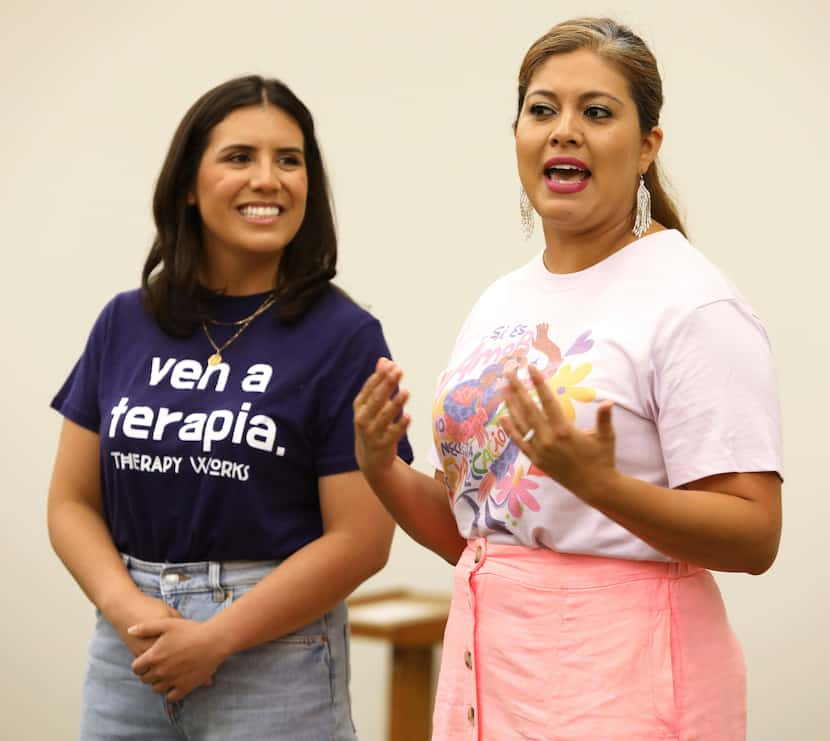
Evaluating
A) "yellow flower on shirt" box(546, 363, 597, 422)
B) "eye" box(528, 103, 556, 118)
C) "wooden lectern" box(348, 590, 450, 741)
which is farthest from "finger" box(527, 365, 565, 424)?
"wooden lectern" box(348, 590, 450, 741)

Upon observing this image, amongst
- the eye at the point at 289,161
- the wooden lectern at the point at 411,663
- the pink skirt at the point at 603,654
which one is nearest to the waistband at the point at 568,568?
the pink skirt at the point at 603,654

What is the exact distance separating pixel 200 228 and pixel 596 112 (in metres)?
0.85

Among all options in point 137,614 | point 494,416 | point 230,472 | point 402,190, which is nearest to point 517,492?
point 494,416

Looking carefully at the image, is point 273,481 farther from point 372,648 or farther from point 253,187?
point 372,648

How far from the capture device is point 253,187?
77.9 inches

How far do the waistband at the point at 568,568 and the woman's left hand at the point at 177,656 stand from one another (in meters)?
0.51

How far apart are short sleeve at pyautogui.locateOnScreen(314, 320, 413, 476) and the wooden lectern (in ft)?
3.92

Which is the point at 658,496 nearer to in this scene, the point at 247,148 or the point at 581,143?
the point at 581,143

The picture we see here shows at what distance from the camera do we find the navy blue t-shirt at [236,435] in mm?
1859

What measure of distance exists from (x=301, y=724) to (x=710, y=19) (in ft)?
6.94

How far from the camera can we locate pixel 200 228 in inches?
83.5

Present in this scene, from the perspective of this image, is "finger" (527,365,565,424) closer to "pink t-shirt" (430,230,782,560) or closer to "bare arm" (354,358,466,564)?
"pink t-shirt" (430,230,782,560)

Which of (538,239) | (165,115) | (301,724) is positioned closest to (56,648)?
(165,115)

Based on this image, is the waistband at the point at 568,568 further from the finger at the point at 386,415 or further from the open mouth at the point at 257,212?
the open mouth at the point at 257,212
